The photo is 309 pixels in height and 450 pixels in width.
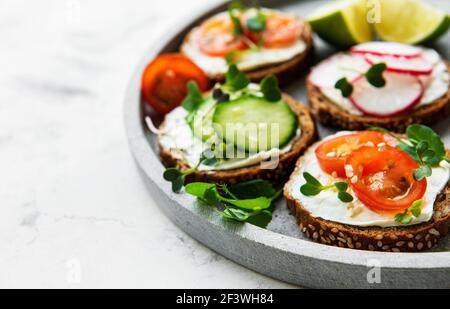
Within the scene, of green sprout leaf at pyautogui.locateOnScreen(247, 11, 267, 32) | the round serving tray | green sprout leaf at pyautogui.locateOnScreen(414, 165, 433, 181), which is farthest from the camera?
green sprout leaf at pyautogui.locateOnScreen(247, 11, 267, 32)

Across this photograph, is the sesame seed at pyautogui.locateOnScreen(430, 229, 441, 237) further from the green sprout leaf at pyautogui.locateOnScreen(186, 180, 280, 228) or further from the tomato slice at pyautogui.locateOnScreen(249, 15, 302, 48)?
the tomato slice at pyautogui.locateOnScreen(249, 15, 302, 48)

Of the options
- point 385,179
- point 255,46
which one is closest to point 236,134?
point 385,179

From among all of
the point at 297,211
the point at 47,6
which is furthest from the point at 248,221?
the point at 47,6

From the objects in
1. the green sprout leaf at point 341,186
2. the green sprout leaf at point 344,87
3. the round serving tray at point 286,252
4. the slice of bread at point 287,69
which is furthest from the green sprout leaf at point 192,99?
the green sprout leaf at point 341,186

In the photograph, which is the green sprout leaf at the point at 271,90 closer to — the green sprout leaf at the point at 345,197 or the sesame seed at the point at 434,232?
the green sprout leaf at the point at 345,197

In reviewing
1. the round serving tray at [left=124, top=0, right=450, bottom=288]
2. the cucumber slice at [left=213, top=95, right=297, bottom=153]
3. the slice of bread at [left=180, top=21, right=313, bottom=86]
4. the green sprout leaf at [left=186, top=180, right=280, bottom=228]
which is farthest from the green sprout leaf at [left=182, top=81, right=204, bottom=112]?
the green sprout leaf at [left=186, top=180, right=280, bottom=228]

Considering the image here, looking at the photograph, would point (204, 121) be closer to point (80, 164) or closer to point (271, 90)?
point (271, 90)

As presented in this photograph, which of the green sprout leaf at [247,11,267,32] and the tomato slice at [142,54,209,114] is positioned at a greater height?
the green sprout leaf at [247,11,267,32]

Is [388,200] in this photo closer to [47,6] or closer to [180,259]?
[180,259]
